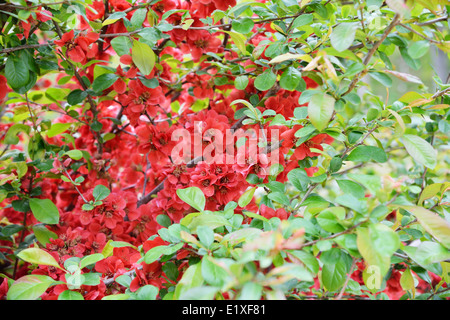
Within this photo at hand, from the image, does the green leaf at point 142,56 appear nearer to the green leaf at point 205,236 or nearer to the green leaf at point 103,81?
the green leaf at point 103,81

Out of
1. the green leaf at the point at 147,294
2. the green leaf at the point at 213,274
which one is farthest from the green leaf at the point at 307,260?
the green leaf at the point at 147,294

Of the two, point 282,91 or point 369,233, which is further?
point 282,91

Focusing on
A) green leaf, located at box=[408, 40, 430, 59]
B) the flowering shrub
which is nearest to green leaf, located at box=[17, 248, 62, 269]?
the flowering shrub

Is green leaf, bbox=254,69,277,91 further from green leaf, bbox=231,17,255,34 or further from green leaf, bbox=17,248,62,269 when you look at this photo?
green leaf, bbox=17,248,62,269

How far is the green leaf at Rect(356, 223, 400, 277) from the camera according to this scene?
0.42 metres

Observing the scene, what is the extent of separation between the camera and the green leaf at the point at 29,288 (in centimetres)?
51

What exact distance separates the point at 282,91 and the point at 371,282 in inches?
22.7

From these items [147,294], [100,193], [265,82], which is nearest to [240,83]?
[265,82]

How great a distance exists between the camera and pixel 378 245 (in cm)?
43
